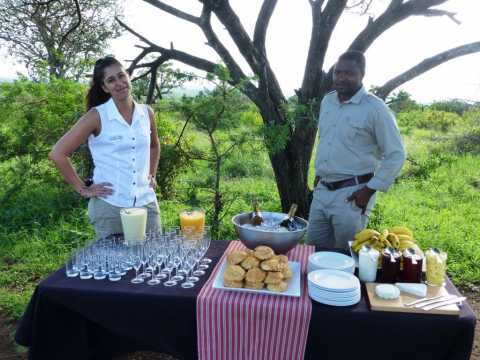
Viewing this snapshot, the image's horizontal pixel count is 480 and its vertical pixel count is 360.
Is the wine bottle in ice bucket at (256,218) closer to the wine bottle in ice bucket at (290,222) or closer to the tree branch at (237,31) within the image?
the wine bottle in ice bucket at (290,222)

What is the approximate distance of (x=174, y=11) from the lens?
5164 millimetres

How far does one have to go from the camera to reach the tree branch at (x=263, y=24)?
5.39 meters

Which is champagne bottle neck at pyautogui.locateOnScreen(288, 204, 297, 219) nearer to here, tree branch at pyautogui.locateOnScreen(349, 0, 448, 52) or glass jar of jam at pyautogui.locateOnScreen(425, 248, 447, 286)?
glass jar of jam at pyautogui.locateOnScreen(425, 248, 447, 286)

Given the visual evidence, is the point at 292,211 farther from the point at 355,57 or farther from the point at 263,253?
the point at 355,57

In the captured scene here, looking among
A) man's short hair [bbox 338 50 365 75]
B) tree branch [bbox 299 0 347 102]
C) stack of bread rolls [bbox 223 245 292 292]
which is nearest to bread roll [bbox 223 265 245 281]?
stack of bread rolls [bbox 223 245 292 292]

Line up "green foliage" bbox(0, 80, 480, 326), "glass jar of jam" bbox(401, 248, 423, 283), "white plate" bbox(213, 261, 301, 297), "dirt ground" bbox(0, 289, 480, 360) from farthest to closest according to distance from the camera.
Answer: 1. "green foliage" bbox(0, 80, 480, 326)
2. "dirt ground" bbox(0, 289, 480, 360)
3. "glass jar of jam" bbox(401, 248, 423, 283)
4. "white plate" bbox(213, 261, 301, 297)

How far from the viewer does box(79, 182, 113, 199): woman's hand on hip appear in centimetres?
280

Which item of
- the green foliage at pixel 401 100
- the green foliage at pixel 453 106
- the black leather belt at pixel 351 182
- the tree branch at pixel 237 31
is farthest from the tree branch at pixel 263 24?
the green foliage at pixel 453 106

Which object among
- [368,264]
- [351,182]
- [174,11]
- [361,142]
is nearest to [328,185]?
[351,182]

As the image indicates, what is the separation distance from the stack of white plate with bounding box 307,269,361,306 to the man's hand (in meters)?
1.08

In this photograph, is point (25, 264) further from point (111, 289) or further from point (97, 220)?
point (111, 289)

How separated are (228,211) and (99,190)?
11.2 feet

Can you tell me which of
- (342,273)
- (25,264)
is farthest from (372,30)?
(25,264)

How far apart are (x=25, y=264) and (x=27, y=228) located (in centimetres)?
120
